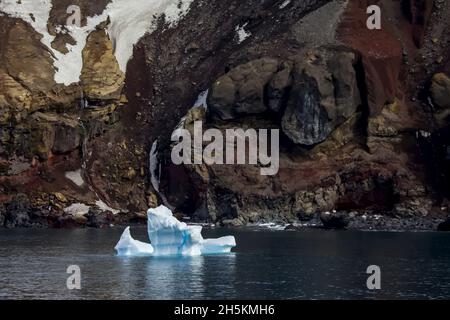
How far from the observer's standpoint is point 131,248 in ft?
336

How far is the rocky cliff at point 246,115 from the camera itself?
160750 millimetres

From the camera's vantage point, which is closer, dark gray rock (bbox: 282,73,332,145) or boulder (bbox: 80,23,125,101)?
dark gray rock (bbox: 282,73,332,145)

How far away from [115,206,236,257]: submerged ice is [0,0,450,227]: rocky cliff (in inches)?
2138

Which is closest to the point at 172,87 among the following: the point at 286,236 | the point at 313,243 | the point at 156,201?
the point at 156,201

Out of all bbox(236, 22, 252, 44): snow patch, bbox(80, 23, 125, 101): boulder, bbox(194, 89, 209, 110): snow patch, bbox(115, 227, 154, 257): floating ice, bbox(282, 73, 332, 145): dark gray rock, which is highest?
bbox(236, 22, 252, 44): snow patch

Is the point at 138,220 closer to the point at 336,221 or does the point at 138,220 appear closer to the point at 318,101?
the point at 336,221

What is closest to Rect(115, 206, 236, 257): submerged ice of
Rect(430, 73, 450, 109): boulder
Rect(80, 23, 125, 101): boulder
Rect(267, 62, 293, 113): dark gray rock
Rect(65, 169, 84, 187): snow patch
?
Rect(267, 62, 293, 113): dark gray rock

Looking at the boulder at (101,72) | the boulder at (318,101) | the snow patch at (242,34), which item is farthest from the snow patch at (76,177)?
the snow patch at (242,34)

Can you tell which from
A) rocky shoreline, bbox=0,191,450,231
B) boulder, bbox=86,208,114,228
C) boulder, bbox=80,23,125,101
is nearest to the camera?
rocky shoreline, bbox=0,191,450,231

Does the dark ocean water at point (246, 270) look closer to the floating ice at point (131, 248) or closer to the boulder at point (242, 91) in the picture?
the floating ice at point (131, 248)

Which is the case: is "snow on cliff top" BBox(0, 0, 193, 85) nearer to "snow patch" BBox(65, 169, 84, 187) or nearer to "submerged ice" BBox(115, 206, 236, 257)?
"snow patch" BBox(65, 169, 84, 187)

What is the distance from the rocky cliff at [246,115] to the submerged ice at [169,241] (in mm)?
54304

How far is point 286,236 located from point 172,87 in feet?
198

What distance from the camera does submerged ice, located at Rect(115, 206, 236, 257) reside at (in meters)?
93.4
